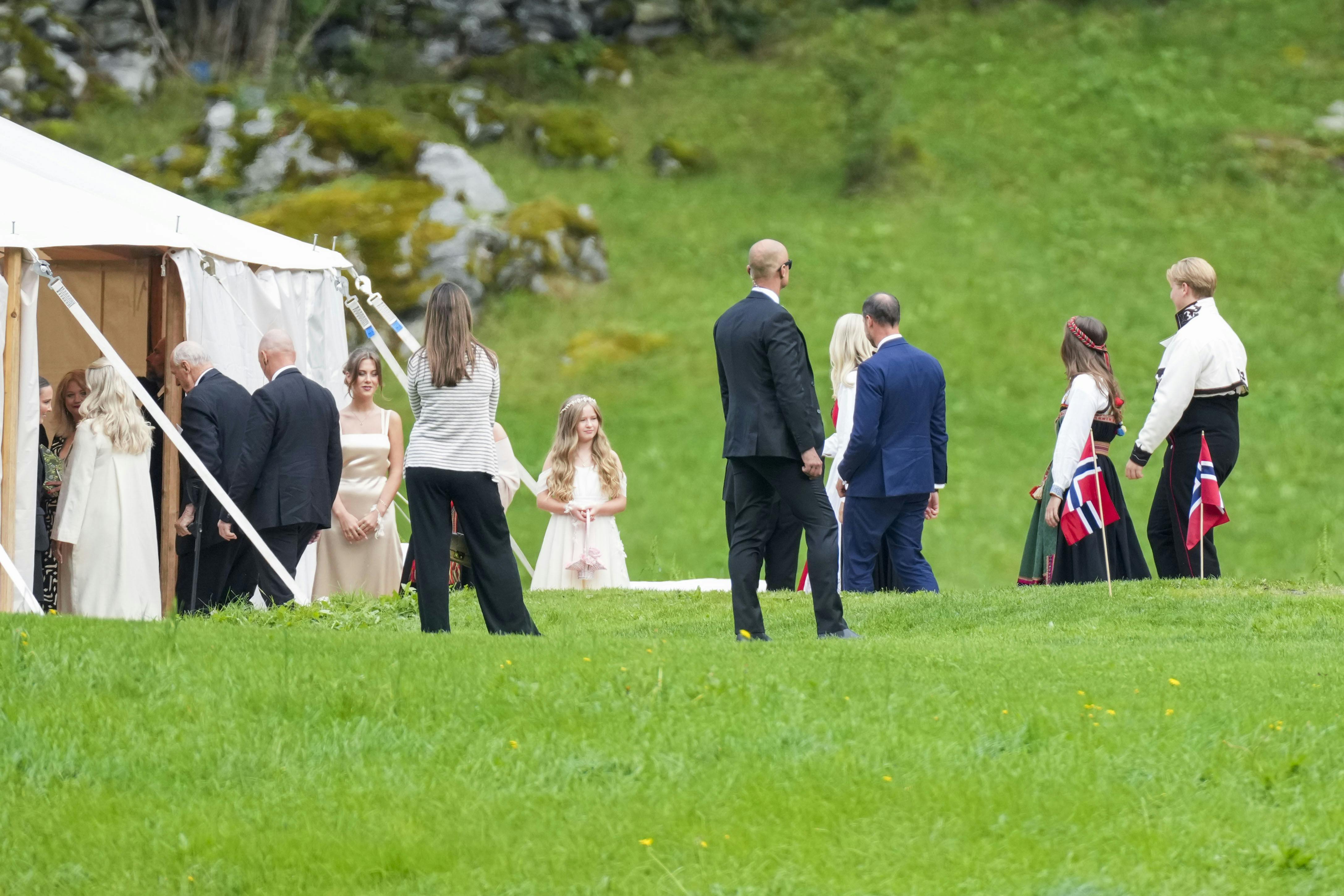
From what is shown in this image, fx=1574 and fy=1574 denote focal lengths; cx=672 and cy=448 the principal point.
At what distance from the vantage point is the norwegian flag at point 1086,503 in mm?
9508

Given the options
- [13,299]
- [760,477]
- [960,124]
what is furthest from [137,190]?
[960,124]

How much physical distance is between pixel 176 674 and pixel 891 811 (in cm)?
285

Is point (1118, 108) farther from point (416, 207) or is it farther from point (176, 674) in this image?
point (176, 674)

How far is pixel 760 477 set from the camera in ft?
25.4

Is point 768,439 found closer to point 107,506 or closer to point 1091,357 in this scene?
point 1091,357

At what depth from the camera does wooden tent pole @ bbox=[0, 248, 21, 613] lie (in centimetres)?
910

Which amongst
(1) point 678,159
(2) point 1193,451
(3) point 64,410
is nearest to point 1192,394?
(2) point 1193,451

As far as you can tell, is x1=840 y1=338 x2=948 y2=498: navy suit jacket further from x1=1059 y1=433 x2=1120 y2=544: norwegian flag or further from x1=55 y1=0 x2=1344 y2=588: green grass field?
x1=55 y1=0 x2=1344 y2=588: green grass field

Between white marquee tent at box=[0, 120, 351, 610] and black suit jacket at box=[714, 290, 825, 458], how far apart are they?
14.1ft

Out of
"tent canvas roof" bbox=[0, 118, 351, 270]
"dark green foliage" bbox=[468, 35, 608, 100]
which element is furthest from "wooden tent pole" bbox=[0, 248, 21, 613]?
"dark green foliage" bbox=[468, 35, 608, 100]

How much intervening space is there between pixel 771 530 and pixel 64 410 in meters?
5.36

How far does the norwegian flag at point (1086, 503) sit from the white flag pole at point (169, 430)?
4.77 meters

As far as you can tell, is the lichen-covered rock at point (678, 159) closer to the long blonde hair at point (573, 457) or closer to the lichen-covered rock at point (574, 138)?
the lichen-covered rock at point (574, 138)

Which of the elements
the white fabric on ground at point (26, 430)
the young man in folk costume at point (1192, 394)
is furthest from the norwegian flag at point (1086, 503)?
the white fabric on ground at point (26, 430)
